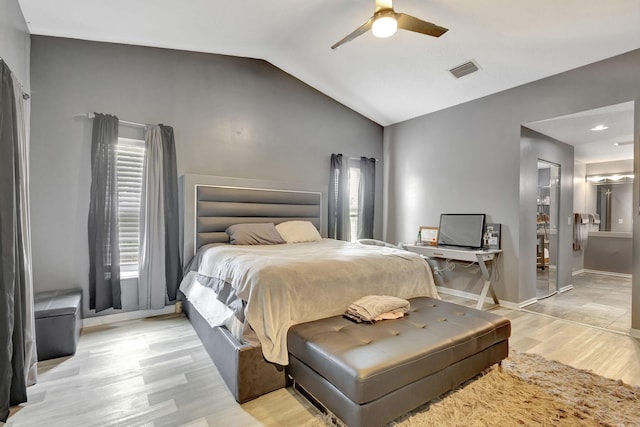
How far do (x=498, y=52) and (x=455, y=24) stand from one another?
658 millimetres

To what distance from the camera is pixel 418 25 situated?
7.68ft

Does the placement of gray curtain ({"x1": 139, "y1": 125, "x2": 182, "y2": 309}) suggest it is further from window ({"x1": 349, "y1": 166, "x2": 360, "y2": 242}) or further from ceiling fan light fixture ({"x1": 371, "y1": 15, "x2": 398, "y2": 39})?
window ({"x1": 349, "y1": 166, "x2": 360, "y2": 242})

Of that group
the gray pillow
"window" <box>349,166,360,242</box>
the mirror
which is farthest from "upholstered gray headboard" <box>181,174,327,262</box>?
the mirror

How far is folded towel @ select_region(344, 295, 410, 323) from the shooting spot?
2.09m

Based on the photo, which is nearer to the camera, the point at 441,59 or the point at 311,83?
the point at 441,59

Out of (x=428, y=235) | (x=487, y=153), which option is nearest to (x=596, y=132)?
(x=487, y=153)

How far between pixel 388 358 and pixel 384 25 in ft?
7.27

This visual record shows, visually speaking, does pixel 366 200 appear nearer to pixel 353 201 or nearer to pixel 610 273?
pixel 353 201

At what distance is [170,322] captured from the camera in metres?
3.38

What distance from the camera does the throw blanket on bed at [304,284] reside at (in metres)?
1.99

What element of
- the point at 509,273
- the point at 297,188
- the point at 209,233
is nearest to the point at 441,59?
the point at 297,188

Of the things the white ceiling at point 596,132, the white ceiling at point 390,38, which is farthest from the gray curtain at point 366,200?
the white ceiling at point 596,132

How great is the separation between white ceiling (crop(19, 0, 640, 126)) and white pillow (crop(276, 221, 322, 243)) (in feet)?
7.04

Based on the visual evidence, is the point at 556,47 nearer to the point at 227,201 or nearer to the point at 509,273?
the point at 509,273
